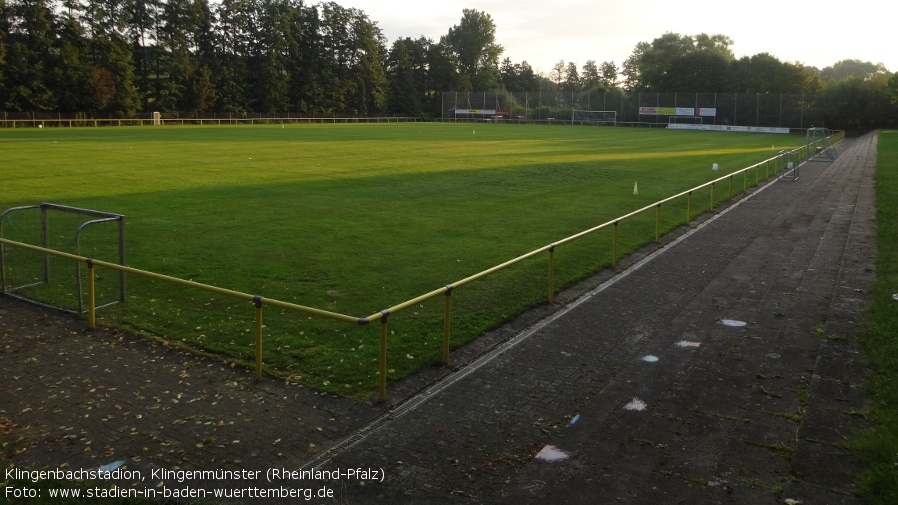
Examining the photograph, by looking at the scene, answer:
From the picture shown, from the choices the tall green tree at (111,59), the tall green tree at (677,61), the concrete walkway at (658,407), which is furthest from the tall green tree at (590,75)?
the concrete walkway at (658,407)

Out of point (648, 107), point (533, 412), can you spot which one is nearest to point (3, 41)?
point (648, 107)

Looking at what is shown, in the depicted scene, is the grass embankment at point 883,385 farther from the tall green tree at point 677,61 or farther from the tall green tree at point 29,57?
the tall green tree at point 677,61

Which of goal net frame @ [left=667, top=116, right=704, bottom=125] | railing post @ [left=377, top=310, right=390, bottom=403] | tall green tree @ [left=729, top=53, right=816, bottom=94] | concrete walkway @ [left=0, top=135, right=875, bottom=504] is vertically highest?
tall green tree @ [left=729, top=53, right=816, bottom=94]

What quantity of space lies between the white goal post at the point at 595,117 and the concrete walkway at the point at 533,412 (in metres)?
93.2

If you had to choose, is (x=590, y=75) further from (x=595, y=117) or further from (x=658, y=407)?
(x=658, y=407)

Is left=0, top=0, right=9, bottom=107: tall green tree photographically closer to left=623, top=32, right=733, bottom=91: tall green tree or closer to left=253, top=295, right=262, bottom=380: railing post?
left=253, top=295, right=262, bottom=380: railing post

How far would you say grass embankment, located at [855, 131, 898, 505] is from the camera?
6273mm

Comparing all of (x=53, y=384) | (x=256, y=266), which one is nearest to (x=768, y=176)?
(x=256, y=266)

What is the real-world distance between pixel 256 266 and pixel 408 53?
11315cm

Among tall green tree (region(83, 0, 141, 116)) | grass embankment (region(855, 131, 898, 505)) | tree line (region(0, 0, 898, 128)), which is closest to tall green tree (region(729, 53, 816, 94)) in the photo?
tree line (region(0, 0, 898, 128))

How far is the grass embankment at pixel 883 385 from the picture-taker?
6.27 meters

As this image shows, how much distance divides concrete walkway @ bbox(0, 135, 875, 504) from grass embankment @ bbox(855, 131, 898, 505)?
0.20 meters

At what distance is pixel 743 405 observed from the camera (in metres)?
8.09

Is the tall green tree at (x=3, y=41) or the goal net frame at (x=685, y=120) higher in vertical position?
the tall green tree at (x=3, y=41)
